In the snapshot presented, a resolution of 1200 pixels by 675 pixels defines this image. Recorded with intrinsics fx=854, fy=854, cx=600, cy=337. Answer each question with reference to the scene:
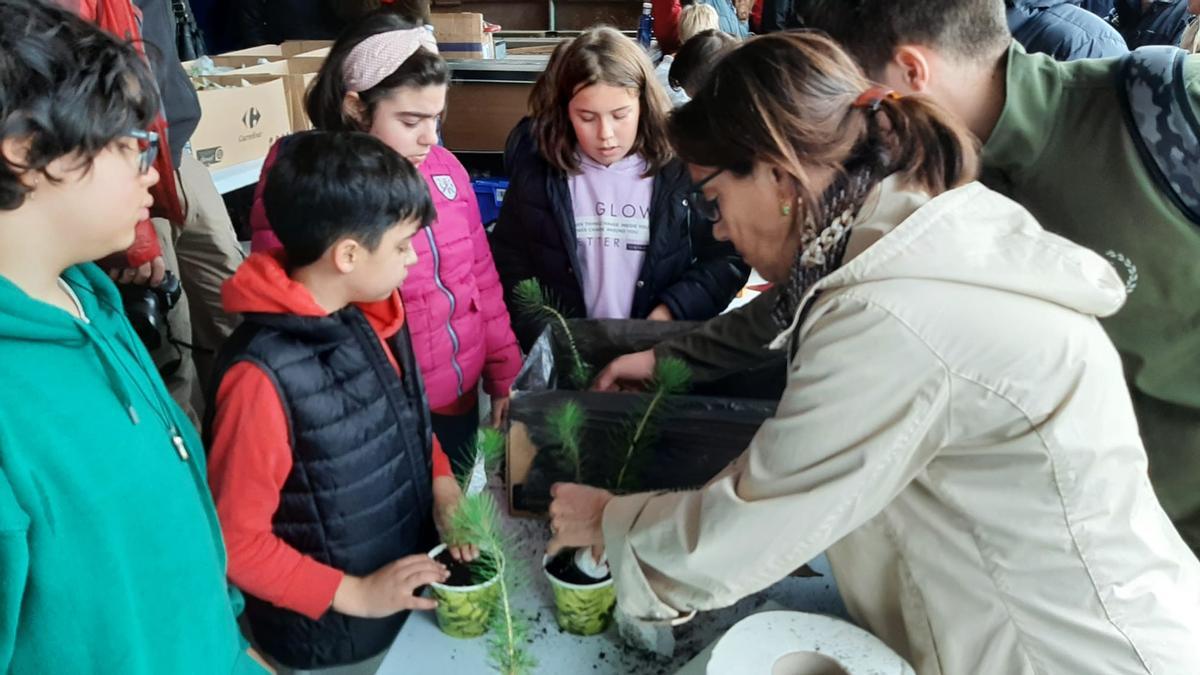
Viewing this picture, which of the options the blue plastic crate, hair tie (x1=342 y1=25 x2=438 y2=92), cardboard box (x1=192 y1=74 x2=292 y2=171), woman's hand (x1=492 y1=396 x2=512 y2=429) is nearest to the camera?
woman's hand (x1=492 y1=396 x2=512 y2=429)

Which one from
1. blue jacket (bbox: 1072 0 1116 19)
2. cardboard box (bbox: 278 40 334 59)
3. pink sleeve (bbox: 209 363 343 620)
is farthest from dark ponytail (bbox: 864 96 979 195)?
blue jacket (bbox: 1072 0 1116 19)

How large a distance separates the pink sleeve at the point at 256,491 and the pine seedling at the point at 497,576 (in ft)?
0.85

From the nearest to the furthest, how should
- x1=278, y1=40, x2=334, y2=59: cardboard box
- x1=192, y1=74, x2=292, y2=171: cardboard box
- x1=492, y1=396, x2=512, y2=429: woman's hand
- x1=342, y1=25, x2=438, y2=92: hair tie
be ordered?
1. x1=492, y1=396, x2=512, y2=429: woman's hand
2. x1=342, y1=25, x2=438, y2=92: hair tie
3. x1=192, y1=74, x2=292, y2=171: cardboard box
4. x1=278, y1=40, x2=334, y2=59: cardboard box

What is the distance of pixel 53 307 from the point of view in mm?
898

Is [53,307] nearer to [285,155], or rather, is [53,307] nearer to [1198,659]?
[285,155]

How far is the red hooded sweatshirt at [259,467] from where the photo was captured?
1.15 metres

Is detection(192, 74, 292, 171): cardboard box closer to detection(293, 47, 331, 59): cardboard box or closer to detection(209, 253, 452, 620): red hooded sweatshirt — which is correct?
detection(293, 47, 331, 59): cardboard box

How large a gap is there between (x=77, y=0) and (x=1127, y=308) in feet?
6.37

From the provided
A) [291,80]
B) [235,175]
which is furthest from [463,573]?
[291,80]

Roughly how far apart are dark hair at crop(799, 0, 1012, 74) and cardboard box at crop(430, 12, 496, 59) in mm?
2857

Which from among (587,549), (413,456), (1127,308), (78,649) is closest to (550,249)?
(413,456)

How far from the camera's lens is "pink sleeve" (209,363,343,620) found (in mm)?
1149

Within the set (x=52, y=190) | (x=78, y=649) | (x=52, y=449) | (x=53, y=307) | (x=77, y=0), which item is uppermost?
(x=77, y=0)

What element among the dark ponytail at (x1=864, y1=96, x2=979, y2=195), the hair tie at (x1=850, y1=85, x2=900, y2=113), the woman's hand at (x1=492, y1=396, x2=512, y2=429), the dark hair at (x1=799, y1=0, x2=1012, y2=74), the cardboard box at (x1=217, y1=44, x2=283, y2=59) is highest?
the dark hair at (x1=799, y1=0, x2=1012, y2=74)
